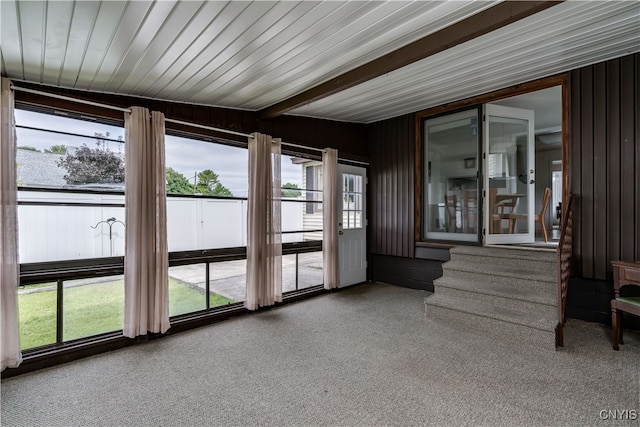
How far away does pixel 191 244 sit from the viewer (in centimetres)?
376

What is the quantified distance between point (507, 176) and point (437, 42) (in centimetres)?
307

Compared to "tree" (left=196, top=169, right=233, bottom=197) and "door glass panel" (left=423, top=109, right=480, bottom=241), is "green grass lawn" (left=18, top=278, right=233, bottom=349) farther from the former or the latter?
"door glass panel" (left=423, top=109, right=480, bottom=241)

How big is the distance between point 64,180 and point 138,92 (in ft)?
3.77

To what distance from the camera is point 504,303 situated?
3492 millimetres

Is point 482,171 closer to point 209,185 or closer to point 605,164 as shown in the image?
point 605,164

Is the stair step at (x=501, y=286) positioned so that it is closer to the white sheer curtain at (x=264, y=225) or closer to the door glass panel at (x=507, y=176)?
the door glass panel at (x=507, y=176)

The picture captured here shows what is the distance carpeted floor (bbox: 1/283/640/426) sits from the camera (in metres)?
2.07

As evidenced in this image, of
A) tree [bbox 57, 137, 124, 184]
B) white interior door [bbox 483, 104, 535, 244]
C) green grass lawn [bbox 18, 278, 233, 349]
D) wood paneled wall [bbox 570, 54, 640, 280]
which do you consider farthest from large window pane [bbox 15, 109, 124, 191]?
wood paneled wall [bbox 570, 54, 640, 280]

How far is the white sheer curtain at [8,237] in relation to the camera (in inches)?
97.3

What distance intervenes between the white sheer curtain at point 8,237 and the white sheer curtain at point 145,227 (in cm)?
80

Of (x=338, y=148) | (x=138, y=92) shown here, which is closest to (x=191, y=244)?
(x=138, y=92)

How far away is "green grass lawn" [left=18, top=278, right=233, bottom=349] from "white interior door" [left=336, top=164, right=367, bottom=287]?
111 inches

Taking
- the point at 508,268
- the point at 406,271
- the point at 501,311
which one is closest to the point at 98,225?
the point at 501,311

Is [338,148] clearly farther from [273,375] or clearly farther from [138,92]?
[273,375]
